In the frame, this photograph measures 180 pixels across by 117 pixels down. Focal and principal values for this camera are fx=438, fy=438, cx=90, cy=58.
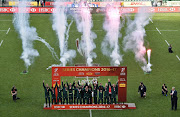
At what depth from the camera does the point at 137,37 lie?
173 ft

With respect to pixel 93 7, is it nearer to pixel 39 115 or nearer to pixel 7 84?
pixel 7 84

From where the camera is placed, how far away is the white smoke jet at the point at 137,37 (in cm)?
4766

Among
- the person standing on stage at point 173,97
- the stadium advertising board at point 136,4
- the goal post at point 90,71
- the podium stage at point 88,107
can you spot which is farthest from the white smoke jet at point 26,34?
the person standing on stage at point 173,97

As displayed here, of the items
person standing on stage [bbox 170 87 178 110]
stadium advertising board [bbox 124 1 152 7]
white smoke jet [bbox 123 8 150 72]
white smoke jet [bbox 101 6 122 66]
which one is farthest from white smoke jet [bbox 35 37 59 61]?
stadium advertising board [bbox 124 1 152 7]

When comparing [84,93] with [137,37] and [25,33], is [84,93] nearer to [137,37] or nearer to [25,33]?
[25,33]

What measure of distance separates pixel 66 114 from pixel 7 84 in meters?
8.87

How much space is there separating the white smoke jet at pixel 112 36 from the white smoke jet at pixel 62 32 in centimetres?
410

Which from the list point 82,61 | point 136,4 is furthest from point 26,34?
point 136,4

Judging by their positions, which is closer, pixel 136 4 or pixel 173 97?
pixel 173 97

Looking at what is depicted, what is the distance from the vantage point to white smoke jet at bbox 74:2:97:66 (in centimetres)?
4778

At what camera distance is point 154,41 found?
52.8 metres

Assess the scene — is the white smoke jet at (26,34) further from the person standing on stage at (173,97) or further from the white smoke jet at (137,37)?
the person standing on stage at (173,97)

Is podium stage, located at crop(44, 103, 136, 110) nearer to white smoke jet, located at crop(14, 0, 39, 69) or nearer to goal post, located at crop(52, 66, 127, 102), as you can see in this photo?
goal post, located at crop(52, 66, 127, 102)

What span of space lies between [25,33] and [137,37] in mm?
13387
